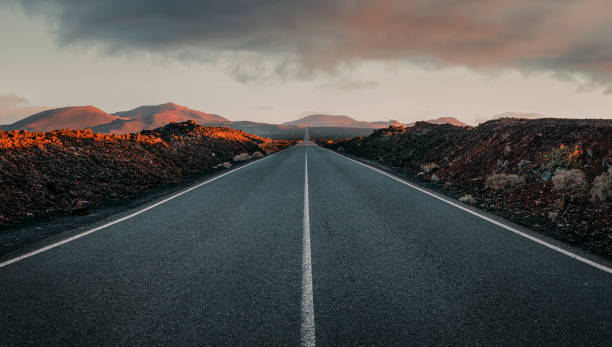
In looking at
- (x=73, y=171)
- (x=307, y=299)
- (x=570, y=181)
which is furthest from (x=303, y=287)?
(x=73, y=171)

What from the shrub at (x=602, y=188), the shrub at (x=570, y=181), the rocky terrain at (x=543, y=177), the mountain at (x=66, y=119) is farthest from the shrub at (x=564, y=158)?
the mountain at (x=66, y=119)

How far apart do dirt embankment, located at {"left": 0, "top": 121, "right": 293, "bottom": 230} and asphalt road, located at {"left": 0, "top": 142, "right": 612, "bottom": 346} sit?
3594 mm

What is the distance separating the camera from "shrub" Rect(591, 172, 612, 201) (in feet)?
22.4

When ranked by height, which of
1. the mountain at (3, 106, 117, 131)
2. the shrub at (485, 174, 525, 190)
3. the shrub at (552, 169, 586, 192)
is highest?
the mountain at (3, 106, 117, 131)

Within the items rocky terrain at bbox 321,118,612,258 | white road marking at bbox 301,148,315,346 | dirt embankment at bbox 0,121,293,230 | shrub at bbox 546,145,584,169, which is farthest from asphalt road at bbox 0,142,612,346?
shrub at bbox 546,145,584,169

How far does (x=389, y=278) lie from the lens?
154 inches

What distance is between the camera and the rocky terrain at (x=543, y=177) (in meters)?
6.36

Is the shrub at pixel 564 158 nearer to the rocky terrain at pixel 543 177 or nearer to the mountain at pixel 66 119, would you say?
the rocky terrain at pixel 543 177

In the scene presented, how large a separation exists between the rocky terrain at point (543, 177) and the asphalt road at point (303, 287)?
5.52 feet

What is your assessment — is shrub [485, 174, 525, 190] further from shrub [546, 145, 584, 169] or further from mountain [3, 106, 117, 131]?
mountain [3, 106, 117, 131]

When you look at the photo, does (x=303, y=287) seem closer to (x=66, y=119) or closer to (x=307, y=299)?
(x=307, y=299)

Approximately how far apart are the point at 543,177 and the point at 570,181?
1174 mm

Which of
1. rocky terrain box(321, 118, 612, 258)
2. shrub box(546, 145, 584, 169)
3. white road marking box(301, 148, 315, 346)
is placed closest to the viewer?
white road marking box(301, 148, 315, 346)

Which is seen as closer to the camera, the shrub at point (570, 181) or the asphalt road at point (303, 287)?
the asphalt road at point (303, 287)
